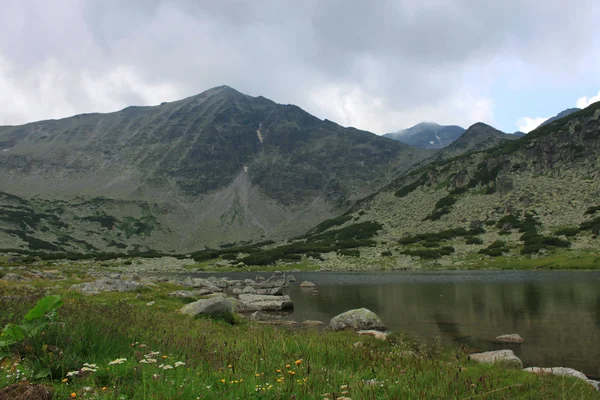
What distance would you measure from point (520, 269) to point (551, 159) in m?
97.2

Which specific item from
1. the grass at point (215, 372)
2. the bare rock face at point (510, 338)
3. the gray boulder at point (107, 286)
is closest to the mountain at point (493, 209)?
the bare rock face at point (510, 338)

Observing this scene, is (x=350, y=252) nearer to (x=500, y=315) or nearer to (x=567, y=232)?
(x=567, y=232)

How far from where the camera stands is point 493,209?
131 m

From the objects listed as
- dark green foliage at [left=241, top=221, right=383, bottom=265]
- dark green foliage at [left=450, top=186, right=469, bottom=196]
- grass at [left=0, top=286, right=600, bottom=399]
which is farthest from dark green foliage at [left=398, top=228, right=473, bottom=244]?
grass at [left=0, top=286, right=600, bottom=399]

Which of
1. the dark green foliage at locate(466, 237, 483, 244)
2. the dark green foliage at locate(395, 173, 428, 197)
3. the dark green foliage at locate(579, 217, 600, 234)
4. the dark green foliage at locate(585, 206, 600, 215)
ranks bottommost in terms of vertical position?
the dark green foliage at locate(466, 237, 483, 244)

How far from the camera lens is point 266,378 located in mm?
6527

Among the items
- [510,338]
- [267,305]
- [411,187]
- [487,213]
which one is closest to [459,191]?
[487,213]

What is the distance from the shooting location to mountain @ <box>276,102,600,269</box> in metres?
96.5

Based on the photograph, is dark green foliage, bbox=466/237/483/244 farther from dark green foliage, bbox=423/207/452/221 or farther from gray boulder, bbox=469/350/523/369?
gray boulder, bbox=469/350/523/369

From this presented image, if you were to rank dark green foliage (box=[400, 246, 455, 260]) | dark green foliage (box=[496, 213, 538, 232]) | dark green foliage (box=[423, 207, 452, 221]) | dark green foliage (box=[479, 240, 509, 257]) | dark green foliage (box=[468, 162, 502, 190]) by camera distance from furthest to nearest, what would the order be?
1. dark green foliage (box=[468, 162, 502, 190])
2. dark green foliage (box=[423, 207, 452, 221])
3. dark green foliage (box=[496, 213, 538, 232])
4. dark green foliage (box=[400, 246, 455, 260])
5. dark green foliage (box=[479, 240, 509, 257])

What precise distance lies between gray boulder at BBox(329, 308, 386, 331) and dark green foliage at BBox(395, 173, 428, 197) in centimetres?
16650

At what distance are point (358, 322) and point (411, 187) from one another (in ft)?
569

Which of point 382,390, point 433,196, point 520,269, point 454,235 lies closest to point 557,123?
point 433,196

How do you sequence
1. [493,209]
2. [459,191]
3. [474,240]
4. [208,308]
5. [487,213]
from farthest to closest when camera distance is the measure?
[459,191], [493,209], [487,213], [474,240], [208,308]
